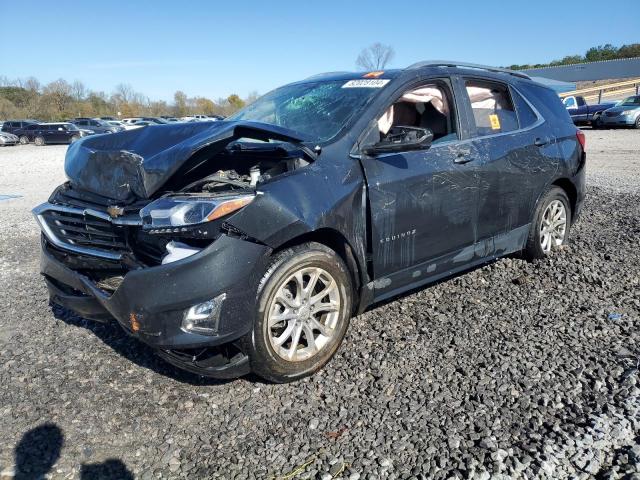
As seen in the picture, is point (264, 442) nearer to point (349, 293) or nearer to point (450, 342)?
point (349, 293)

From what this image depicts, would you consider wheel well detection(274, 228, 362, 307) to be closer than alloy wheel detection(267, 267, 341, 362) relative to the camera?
No

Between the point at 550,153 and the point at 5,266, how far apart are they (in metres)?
5.64

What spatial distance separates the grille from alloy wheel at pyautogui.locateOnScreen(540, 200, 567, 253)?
383 centimetres

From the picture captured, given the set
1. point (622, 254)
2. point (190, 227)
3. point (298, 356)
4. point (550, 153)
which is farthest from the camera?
point (622, 254)

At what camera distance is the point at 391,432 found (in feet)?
8.79

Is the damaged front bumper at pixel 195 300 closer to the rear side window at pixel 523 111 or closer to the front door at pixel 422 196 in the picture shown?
the front door at pixel 422 196

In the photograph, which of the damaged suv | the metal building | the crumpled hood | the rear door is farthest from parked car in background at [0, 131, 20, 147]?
the metal building

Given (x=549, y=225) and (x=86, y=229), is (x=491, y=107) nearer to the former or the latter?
(x=549, y=225)

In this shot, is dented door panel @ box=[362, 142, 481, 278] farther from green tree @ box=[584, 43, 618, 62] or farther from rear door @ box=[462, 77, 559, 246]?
green tree @ box=[584, 43, 618, 62]

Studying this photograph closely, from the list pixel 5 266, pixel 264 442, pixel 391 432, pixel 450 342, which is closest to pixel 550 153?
pixel 450 342

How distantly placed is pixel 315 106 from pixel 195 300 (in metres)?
1.96

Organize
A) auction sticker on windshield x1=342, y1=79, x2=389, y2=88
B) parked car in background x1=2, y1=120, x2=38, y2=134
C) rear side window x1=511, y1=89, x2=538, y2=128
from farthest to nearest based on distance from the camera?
parked car in background x1=2, y1=120, x2=38, y2=134 < rear side window x1=511, y1=89, x2=538, y2=128 < auction sticker on windshield x1=342, y1=79, x2=389, y2=88

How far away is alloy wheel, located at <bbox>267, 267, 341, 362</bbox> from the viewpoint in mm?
3068

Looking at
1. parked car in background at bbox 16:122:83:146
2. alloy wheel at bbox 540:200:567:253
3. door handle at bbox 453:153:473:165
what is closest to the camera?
door handle at bbox 453:153:473:165
